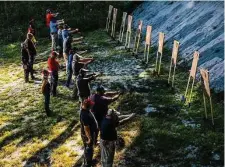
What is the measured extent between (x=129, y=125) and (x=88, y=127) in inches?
174

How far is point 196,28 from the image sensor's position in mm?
27594

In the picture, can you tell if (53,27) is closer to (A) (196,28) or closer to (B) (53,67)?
(B) (53,67)

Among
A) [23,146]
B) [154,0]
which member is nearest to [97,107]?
[23,146]

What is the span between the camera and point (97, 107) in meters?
15.3

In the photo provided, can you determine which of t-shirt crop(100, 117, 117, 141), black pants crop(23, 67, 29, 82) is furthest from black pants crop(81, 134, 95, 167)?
black pants crop(23, 67, 29, 82)

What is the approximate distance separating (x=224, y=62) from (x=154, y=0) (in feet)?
63.5

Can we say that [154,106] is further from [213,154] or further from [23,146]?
[23,146]

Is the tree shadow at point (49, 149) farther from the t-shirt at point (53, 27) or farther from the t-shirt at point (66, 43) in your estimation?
the t-shirt at point (53, 27)

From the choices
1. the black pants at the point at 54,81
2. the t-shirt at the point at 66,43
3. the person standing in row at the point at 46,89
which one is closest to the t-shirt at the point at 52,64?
the black pants at the point at 54,81

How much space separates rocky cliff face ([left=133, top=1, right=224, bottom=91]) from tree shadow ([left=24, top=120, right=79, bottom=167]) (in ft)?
24.7

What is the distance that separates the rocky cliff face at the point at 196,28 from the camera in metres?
22.4

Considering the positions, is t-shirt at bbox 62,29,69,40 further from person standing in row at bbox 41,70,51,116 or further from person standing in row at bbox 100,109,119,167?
person standing in row at bbox 100,109,119,167

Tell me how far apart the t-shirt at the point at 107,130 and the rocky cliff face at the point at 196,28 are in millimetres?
8440

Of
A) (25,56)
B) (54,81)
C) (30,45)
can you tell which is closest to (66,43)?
(30,45)
